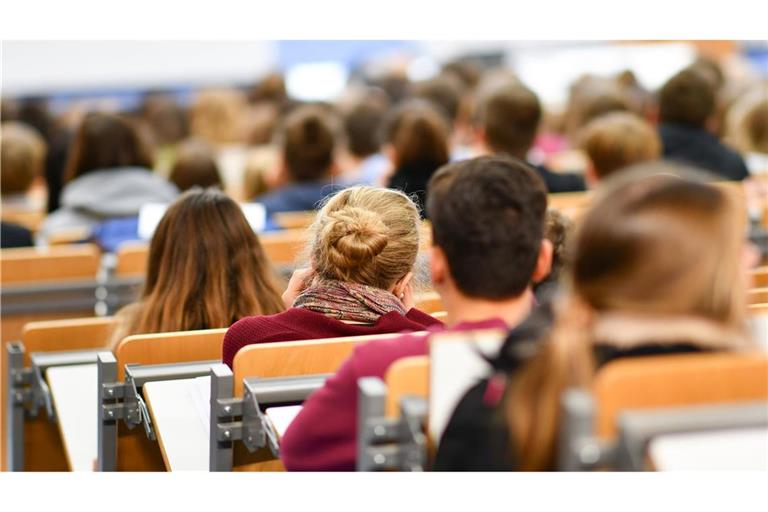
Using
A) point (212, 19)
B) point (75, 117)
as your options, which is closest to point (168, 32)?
point (212, 19)

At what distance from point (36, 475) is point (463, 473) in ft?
2.15

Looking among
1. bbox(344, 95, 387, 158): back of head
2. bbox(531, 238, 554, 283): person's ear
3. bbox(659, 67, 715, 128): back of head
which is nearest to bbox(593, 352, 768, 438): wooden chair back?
bbox(531, 238, 554, 283): person's ear

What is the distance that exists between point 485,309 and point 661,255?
35 cm

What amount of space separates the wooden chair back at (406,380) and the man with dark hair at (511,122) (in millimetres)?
2819

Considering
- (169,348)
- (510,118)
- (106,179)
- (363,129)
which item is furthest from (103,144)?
(169,348)

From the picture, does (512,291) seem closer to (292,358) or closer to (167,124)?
(292,358)

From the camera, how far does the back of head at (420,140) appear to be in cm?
413

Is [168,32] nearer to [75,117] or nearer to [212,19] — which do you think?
[212,19]

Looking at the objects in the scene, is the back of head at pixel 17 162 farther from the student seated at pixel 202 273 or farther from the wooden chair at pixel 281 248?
the student seated at pixel 202 273

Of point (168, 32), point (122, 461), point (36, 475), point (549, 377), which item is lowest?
point (122, 461)

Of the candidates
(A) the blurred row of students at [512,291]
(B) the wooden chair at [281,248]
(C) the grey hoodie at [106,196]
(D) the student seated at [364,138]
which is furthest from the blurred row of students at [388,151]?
(A) the blurred row of students at [512,291]

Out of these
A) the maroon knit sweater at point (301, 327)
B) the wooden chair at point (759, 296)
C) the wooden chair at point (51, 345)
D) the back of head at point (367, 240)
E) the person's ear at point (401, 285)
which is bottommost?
the wooden chair at point (51, 345)

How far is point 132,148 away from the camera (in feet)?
13.8

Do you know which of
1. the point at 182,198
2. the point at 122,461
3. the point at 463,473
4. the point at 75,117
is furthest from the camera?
the point at 75,117
